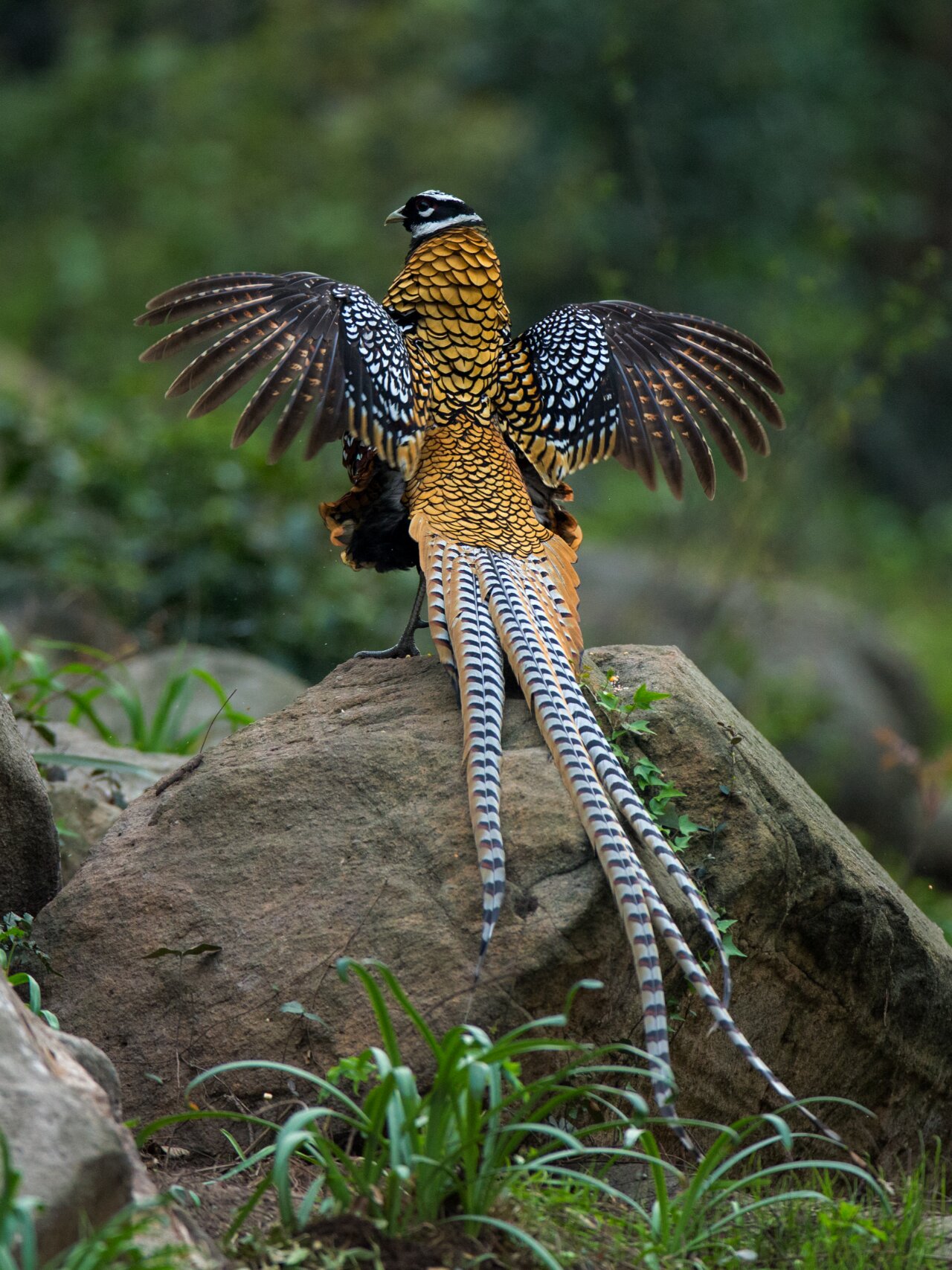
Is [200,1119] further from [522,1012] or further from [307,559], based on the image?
[307,559]

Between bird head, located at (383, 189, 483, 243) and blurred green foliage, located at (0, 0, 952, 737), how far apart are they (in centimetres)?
549

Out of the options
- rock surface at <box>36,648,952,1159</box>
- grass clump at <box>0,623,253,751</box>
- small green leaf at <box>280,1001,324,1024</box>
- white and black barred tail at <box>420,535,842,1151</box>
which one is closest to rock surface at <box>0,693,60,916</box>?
rock surface at <box>36,648,952,1159</box>

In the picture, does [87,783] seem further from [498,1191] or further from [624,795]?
[498,1191]

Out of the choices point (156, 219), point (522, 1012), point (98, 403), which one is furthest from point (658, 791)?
point (156, 219)

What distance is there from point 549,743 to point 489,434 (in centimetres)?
146

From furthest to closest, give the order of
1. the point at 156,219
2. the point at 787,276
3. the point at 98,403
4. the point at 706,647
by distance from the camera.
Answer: the point at 156,219 < the point at 787,276 < the point at 98,403 < the point at 706,647

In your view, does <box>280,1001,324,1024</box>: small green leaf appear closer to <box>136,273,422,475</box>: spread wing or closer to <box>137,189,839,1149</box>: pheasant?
<box>137,189,839,1149</box>: pheasant

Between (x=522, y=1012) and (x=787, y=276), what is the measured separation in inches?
551

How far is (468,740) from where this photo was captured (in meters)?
4.15

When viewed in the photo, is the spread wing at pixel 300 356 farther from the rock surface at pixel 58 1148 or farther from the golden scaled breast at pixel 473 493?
the rock surface at pixel 58 1148

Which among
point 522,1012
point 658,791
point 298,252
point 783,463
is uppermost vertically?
point 298,252

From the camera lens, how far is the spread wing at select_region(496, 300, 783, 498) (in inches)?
207

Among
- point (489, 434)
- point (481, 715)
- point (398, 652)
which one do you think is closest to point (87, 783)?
point (398, 652)

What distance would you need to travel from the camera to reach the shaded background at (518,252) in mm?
9492
